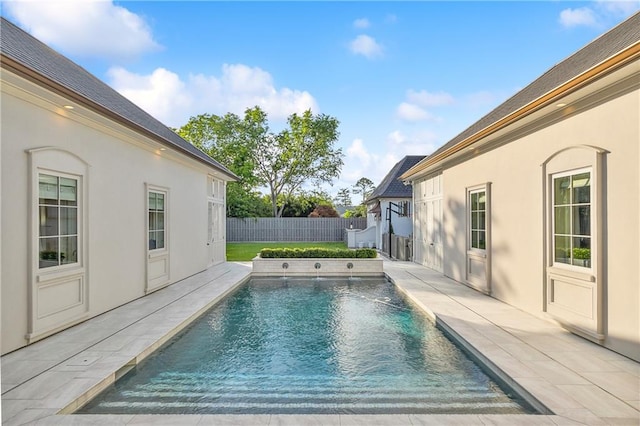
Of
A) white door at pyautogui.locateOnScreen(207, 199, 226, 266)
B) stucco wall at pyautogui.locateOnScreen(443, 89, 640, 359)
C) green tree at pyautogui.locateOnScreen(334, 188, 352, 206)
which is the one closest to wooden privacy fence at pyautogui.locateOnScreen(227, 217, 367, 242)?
white door at pyautogui.locateOnScreen(207, 199, 226, 266)

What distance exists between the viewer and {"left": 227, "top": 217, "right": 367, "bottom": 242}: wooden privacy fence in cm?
2525

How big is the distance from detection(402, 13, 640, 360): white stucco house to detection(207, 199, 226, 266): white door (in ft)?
30.4

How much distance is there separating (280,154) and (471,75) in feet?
68.0

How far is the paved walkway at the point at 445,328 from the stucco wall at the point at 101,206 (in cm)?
60

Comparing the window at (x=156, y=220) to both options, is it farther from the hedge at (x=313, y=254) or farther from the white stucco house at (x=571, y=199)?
the white stucco house at (x=571, y=199)

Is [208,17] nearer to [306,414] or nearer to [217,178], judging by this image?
[217,178]

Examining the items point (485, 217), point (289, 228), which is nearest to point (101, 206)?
point (485, 217)

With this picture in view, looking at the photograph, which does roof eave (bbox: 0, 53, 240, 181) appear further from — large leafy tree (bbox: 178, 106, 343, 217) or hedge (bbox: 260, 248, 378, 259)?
large leafy tree (bbox: 178, 106, 343, 217)

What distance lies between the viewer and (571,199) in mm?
5527

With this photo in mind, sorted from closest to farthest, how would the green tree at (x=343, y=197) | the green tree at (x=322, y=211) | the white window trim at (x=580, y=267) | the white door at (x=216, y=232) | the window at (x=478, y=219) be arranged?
the white window trim at (x=580, y=267) < the window at (x=478, y=219) < the white door at (x=216, y=232) < the green tree at (x=322, y=211) < the green tree at (x=343, y=197)

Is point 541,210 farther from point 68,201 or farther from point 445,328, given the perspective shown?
point 68,201

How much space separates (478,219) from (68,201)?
29.1 feet

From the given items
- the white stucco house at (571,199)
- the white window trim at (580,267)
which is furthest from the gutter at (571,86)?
the white window trim at (580,267)

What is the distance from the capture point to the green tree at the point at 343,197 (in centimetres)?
5250
